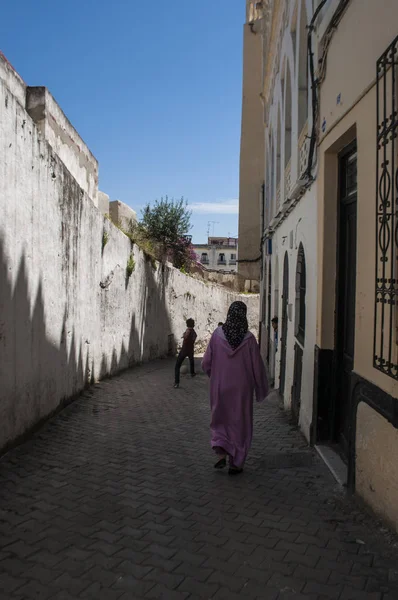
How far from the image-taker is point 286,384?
8.73 m

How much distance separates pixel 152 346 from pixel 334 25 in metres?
11.3

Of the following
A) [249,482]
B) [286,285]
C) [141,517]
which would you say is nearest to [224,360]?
[249,482]

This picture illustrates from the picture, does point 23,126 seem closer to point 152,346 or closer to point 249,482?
point 249,482

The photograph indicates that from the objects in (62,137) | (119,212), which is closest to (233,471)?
(62,137)

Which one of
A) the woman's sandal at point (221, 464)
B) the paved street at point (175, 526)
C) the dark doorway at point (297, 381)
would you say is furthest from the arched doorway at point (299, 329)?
the woman's sandal at point (221, 464)

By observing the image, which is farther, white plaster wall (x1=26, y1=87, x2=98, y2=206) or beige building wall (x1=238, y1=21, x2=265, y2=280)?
beige building wall (x1=238, y1=21, x2=265, y2=280)

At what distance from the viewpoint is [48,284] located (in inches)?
249

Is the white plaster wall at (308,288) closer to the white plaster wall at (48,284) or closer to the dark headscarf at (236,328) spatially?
the dark headscarf at (236,328)

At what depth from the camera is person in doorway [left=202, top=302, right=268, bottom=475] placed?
5113 mm

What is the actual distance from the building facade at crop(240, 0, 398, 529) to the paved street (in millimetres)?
363

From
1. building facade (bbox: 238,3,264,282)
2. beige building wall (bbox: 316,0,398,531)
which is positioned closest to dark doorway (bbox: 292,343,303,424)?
beige building wall (bbox: 316,0,398,531)

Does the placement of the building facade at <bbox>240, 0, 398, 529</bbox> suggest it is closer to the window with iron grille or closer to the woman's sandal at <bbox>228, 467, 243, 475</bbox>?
the window with iron grille

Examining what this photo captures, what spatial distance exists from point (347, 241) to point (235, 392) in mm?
1842

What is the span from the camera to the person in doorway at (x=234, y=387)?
5.11 metres
